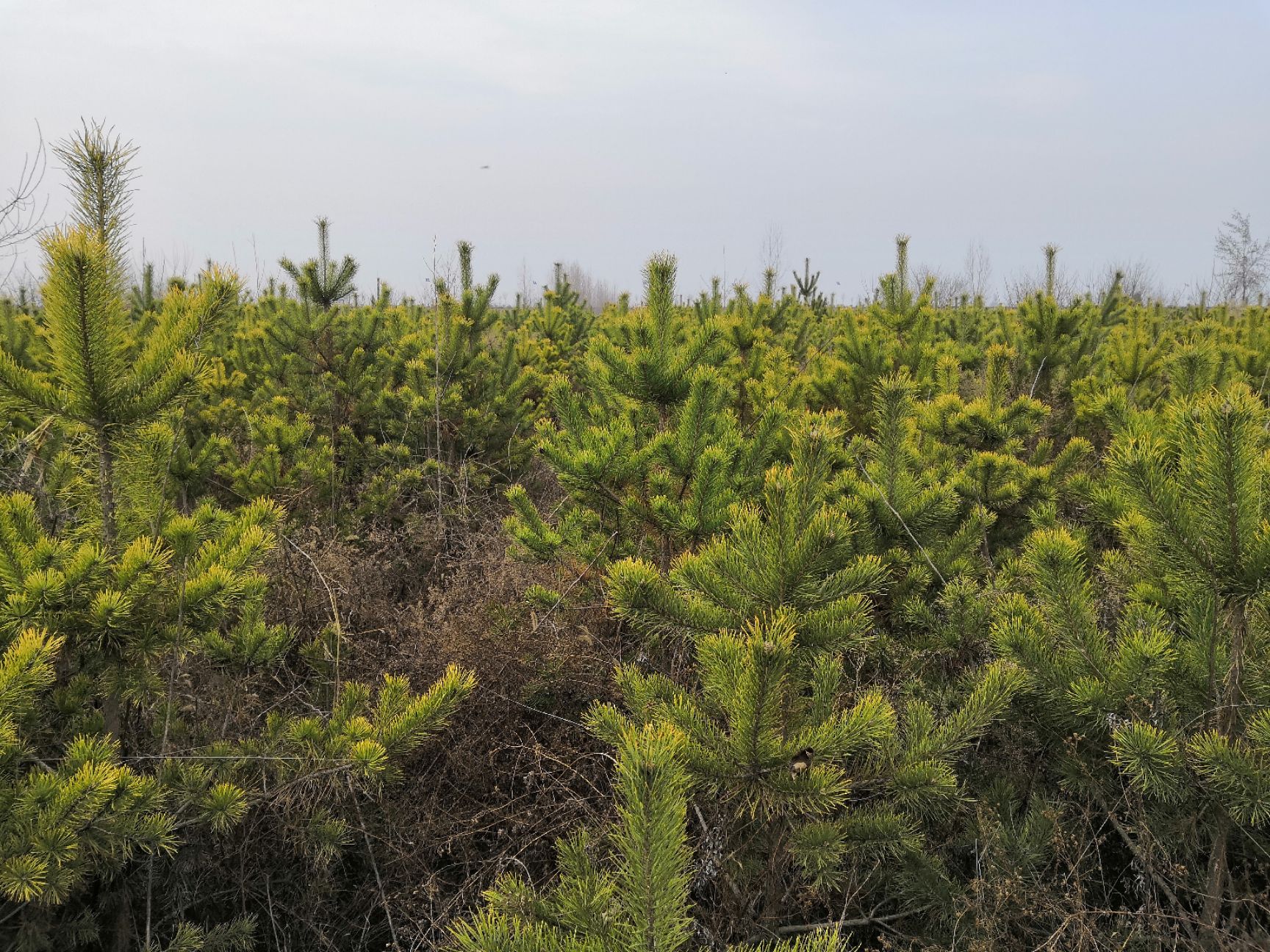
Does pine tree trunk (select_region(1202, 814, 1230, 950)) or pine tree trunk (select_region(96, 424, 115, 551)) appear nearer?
pine tree trunk (select_region(1202, 814, 1230, 950))

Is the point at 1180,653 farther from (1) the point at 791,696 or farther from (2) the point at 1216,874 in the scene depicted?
(1) the point at 791,696

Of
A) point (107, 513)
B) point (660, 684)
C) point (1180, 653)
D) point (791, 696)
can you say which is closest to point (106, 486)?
point (107, 513)

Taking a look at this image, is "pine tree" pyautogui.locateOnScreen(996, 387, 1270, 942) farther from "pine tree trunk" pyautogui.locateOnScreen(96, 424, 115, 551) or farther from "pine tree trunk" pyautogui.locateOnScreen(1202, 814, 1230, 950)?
"pine tree trunk" pyautogui.locateOnScreen(96, 424, 115, 551)

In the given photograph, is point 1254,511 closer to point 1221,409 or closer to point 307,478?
point 1221,409

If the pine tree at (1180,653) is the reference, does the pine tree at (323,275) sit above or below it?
above

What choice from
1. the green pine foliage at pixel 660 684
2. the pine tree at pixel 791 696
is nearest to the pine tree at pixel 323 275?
the green pine foliage at pixel 660 684

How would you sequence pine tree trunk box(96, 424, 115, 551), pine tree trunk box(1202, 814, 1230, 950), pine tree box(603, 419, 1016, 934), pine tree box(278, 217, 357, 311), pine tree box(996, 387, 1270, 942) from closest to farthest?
pine tree box(603, 419, 1016, 934), pine tree box(996, 387, 1270, 942), pine tree trunk box(1202, 814, 1230, 950), pine tree trunk box(96, 424, 115, 551), pine tree box(278, 217, 357, 311)

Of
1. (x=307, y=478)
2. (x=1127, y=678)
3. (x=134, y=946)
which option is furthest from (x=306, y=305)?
(x=1127, y=678)

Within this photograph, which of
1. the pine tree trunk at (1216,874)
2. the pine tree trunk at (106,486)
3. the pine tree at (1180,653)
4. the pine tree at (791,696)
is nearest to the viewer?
the pine tree at (791,696)

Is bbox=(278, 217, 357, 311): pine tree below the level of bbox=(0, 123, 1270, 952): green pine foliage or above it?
above

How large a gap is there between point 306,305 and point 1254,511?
6.70 metres

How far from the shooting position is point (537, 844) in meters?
3.03

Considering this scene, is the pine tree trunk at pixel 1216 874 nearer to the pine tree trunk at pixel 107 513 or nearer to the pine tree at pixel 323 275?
the pine tree trunk at pixel 107 513

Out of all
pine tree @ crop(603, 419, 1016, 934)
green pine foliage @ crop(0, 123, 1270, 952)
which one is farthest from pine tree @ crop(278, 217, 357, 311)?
pine tree @ crop(603, 419, 1016, 934)
